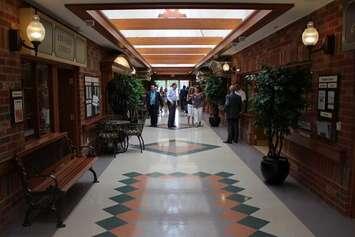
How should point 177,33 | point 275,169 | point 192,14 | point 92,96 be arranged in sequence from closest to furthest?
point 275,169
point 192,14
point 92,96
point 177,33

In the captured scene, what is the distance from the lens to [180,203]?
4.03 metres

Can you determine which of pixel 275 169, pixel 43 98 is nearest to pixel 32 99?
pixel 43 98

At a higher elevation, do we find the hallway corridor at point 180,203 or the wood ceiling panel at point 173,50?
the wood ceiling panel at point 173,50

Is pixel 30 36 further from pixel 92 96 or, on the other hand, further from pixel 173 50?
pixel 173 50

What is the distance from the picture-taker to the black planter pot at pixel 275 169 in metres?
4.62

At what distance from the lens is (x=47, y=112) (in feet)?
16.4

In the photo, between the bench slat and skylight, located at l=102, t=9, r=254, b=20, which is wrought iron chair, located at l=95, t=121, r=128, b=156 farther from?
skylight, located at l=102, t=9, r=254, b=20

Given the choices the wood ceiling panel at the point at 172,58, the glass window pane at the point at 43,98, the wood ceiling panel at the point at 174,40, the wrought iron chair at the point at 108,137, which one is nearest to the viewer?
the glass window pane at the point at 43,98

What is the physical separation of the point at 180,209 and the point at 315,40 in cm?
273

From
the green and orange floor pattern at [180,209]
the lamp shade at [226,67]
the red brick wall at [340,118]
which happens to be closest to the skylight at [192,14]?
the red brick wall at [340,118]

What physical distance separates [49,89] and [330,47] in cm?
399

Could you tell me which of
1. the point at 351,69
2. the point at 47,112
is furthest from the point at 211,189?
the point at 47,112

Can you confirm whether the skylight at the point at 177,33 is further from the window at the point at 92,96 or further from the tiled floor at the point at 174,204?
the tiled floor at the point at 174,204

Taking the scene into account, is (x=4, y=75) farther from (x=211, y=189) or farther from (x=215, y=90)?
(x=215, y=90)
